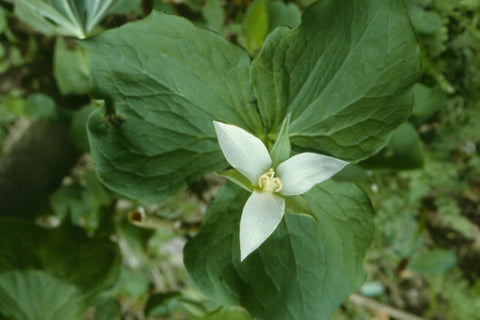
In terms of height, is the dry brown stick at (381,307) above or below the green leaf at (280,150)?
below

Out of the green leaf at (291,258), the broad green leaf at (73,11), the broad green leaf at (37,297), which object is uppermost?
the broad green leaf at (73,11)

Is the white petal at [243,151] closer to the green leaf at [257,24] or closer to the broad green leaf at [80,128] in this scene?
the green leaf at [257,24]

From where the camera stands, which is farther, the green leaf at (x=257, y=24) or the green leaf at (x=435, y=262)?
the green leaf at (x=435, y=262)

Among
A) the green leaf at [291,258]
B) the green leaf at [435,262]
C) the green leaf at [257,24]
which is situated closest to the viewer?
the green leaf at [291,258]

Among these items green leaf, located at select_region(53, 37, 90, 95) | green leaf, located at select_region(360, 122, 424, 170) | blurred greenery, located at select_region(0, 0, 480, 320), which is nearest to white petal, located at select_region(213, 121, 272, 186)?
blurred greenery, located at select_region(0, 0, 480, 320)

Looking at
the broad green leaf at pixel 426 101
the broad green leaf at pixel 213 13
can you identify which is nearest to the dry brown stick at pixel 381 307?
the broad green leaf at pixel 426 101

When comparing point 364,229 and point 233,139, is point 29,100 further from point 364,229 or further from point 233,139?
point 364,229
